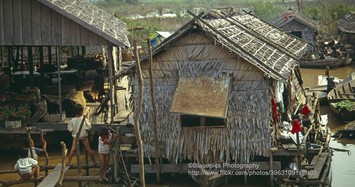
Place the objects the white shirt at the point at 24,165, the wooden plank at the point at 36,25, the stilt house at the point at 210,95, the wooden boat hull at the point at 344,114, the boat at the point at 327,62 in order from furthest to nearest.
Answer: the boat at the point at 327,62, the wooden boat hull at the point at 344,114, the wooden plank at the point at 36,25, the stilt house at the point at 210,95, the white shirt at the point at 24,165

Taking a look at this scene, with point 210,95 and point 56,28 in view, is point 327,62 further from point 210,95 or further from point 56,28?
point 210,95

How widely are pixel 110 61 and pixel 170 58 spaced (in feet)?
10.3

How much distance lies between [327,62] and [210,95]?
65.4ft

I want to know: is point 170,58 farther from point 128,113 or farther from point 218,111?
point 128,113

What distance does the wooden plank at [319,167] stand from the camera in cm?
1228

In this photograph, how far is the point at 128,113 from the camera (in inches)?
657

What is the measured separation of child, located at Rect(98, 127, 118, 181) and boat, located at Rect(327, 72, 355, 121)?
9.43m

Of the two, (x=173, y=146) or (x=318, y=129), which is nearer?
(x=173, y=146)

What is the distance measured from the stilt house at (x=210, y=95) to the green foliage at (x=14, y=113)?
162 inches

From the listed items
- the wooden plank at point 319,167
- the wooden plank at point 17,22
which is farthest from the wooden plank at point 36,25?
the wooden plank at point 319,167

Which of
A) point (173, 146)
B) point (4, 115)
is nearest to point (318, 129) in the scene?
point (173, 146)

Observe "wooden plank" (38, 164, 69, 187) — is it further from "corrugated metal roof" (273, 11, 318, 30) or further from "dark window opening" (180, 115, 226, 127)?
"corrugated metal roof" (273, 11, 318, 30)

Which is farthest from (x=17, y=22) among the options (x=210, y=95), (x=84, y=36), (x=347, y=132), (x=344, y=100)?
(x=344, y=100)

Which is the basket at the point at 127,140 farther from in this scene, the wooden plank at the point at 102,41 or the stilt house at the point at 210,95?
the wooden plank at the point at 102,41
